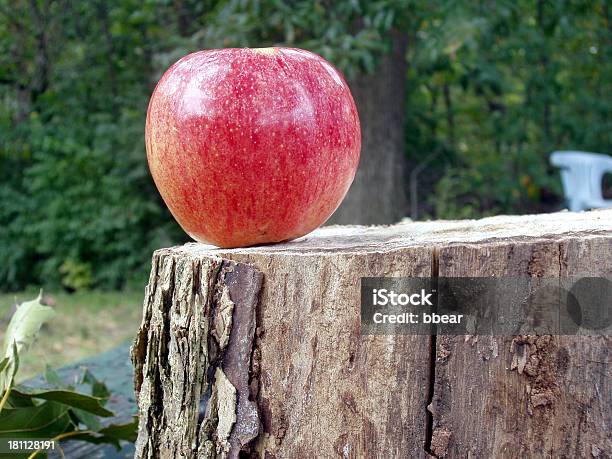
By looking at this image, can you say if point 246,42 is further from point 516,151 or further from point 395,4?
point 516,151

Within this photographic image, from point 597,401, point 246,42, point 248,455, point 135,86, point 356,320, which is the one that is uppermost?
point 135,86

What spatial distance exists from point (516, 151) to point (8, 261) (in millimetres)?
4668

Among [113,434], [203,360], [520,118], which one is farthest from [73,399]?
[520,118]

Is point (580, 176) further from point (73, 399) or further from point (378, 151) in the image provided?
point (73, 399)

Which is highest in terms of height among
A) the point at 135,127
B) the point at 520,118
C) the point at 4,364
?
the point at 520,118

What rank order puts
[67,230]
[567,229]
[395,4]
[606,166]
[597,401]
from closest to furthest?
[597,401]
[567,229]
[395,4]
[606,166]
[67,230]

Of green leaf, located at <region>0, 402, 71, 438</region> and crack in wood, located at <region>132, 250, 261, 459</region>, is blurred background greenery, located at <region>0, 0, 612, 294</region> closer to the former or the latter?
green leaf, located at <region>0, 402, 71, 438</region>

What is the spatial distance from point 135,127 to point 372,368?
4.92 metres

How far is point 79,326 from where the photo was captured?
4836 millimetres

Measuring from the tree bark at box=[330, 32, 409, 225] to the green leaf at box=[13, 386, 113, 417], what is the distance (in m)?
3.39

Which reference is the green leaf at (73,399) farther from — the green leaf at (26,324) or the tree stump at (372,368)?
the tree stump at (372,368)

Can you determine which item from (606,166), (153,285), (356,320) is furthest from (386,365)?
(606,166)

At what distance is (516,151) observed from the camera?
626 cm

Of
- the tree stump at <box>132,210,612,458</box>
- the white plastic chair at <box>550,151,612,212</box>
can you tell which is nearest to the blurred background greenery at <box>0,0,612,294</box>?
the white plastic chair at <box>550,151,612,212</box>
